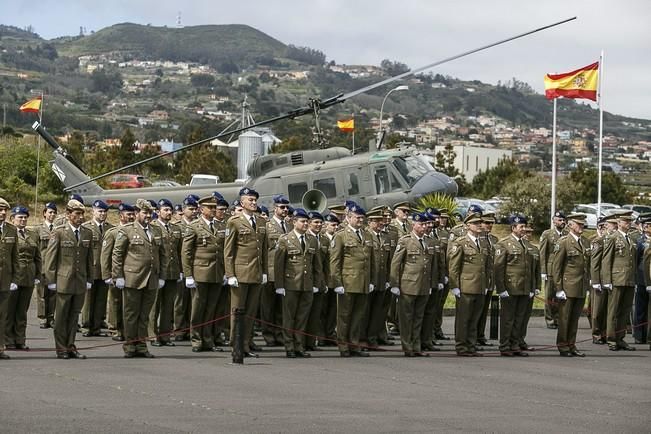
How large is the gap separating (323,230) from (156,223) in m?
2.35

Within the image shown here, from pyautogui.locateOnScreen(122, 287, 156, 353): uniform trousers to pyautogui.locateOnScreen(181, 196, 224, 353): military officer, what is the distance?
0.78 meters

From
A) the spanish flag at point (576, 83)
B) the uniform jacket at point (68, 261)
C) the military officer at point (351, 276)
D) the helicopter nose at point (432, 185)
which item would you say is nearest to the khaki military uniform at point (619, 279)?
the military officer at point (351, 276)

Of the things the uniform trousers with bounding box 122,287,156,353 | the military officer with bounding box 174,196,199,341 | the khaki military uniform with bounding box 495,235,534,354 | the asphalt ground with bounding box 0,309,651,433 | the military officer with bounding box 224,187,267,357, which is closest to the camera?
the asphalt ground with bounding box 0,309,651,433

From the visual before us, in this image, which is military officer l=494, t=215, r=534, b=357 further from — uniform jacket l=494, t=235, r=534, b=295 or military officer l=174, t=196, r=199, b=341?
military officer l=174, t=196, r=199, b=341

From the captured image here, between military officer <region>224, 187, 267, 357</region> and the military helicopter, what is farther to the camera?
the military helicopter

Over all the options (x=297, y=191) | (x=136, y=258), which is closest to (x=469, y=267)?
(x=136, y=258)

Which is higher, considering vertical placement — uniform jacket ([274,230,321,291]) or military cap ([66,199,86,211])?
military cap ([66,199,86,211])

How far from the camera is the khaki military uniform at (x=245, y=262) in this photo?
14.9 metres

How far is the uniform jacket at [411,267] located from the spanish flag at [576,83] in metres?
15.8

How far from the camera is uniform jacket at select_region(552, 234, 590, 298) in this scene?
16.5m

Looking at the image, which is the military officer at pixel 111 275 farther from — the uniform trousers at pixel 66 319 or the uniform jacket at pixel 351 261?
the uniform jacket at pixel 351 261

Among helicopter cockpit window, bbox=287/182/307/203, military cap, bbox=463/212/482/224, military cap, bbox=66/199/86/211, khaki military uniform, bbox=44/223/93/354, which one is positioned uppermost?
helicopter cockpit window, bbox=287/182/307/203

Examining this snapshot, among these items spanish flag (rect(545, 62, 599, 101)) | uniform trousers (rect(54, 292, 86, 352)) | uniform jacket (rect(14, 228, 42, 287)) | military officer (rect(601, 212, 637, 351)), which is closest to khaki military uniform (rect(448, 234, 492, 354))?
military officer (rect(601, 212, 637, 351))

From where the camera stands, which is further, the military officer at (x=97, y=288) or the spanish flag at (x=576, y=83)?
the spanish flag at (x=576, y=83)
